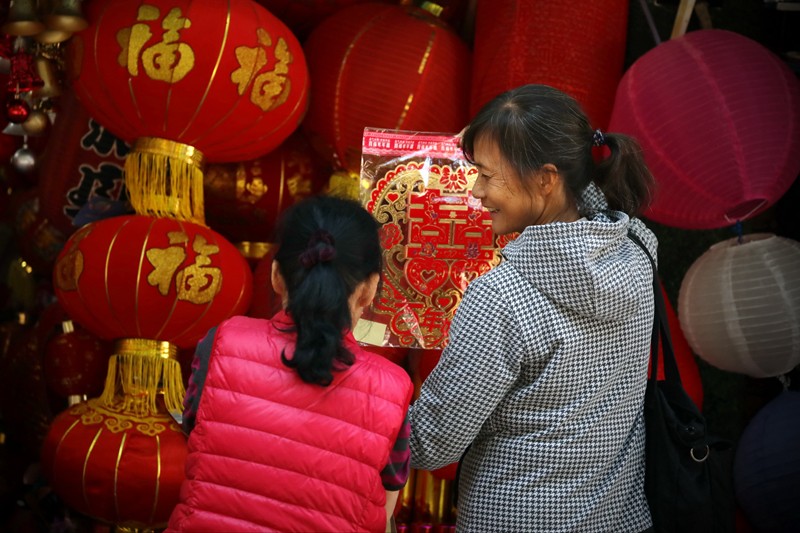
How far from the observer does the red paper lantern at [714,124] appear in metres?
2.77

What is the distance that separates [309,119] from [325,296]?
6.28 ft

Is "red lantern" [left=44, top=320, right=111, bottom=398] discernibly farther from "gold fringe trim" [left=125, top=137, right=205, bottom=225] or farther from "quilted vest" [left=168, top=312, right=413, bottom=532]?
"quilted vest" [left=168, top=312, right=413, bottom=532]

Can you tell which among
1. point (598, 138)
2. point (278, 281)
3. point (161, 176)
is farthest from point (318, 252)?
point (161, 176)

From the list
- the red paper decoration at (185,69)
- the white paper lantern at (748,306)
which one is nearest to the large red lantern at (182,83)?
the red paper decoration at (185,69)

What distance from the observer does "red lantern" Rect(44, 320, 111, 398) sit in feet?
11.0

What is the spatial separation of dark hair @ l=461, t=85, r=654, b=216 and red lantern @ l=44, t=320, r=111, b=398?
1.94 m

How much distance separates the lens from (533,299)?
1.83 meters

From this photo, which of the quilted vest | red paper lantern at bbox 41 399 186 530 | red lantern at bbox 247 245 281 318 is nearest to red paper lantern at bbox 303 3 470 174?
red lantern at bbox 247 245 281 318

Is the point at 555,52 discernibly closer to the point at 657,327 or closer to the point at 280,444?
the point at 657,327

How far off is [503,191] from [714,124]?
1101 mm

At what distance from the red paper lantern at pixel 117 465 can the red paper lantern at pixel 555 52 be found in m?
1.61

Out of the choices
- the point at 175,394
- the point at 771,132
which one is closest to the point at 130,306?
the point at 175,394

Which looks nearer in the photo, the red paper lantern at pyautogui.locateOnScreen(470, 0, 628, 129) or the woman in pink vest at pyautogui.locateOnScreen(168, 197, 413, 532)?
the woman in pink vest at pyautogui.locateOnScreen(168, 197, 413, 532)

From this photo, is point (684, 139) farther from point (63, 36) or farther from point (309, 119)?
point (63, 36)
